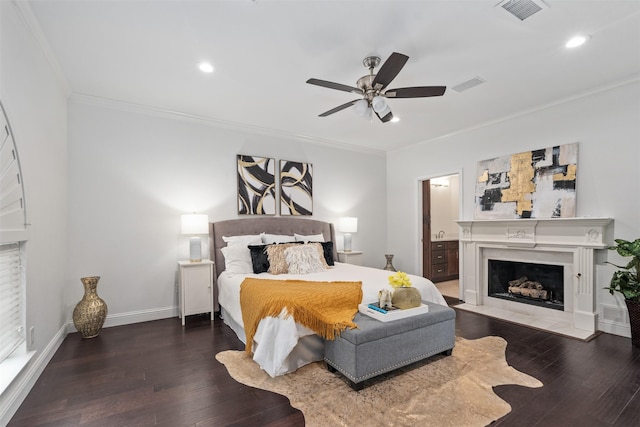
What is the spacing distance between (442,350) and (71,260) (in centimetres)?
409

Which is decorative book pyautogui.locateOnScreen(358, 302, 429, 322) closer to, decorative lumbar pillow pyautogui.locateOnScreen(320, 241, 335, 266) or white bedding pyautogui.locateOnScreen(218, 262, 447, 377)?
white bedding pyautogui.locateOnScreen(218, 262, 447, 377)

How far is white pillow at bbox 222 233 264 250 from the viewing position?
4258mm

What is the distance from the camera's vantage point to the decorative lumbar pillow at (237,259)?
3918 millimetres

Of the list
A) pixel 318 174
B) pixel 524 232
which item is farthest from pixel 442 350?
pixel 318 174

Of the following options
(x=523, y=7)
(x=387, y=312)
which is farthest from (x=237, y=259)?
(x=523, y=7)

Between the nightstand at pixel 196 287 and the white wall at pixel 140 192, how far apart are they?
0.40 m

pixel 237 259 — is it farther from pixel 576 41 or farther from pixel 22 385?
pixel 576 41

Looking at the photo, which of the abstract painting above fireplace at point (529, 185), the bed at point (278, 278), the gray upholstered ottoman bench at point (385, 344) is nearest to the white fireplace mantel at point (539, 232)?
the abstract painting above fireplace at point (529, 185)

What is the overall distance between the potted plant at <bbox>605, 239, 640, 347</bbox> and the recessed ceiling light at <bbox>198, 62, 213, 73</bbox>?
4441mm

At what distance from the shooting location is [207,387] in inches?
92.1

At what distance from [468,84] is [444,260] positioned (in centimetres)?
408

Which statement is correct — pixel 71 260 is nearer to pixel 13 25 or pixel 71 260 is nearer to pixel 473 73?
pixel 13 25

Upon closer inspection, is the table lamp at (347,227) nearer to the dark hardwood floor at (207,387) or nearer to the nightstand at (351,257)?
the nightstand at (351,257)

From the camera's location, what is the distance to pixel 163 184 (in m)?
4.13
